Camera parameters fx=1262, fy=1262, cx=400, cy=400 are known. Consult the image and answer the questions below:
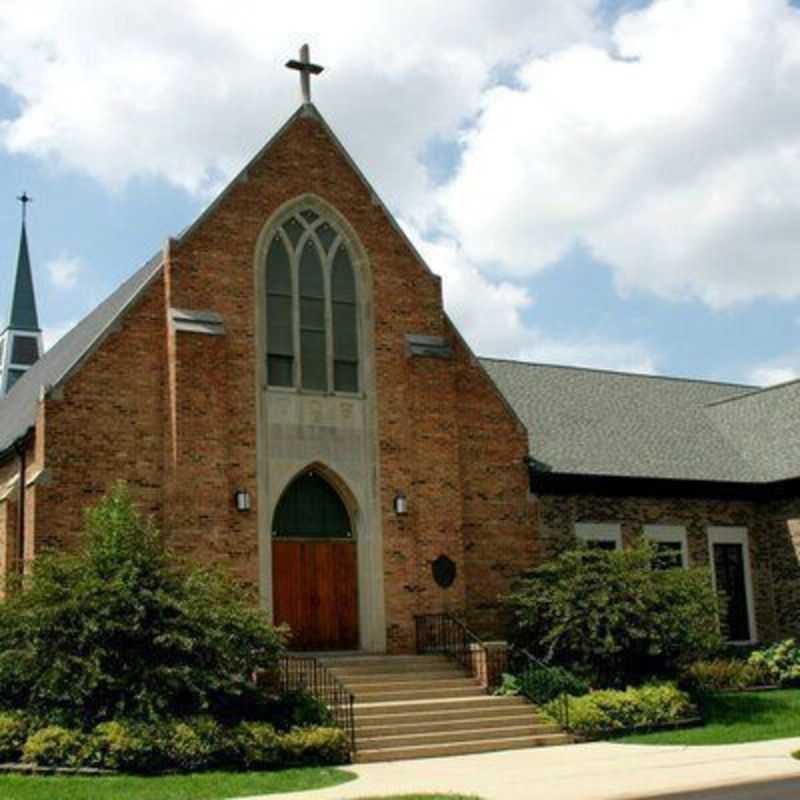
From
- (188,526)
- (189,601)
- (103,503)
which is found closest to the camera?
(189,601)

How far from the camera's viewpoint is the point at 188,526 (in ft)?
71.7

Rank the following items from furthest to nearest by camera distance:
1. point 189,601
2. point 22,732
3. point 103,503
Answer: point 103,503, point 189,601, point 22,732

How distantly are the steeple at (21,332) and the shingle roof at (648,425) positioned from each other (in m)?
24.7

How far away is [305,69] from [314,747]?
1391 cm

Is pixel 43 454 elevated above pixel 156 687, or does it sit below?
above

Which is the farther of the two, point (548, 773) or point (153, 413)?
point (153, 413)

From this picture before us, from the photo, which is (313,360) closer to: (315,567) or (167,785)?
(315,567)

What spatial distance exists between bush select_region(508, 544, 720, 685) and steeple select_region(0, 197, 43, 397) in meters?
31.4

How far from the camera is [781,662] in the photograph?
26.8 metres

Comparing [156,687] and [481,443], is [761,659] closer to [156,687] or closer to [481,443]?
[481,443]

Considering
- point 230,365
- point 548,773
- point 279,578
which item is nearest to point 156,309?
point 230,365

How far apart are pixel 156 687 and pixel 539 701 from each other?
6.85m

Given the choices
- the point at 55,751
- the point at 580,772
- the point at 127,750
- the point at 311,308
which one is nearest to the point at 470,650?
the point at 580,772

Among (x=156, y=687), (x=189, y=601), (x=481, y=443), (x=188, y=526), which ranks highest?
(x=481, y=443)
